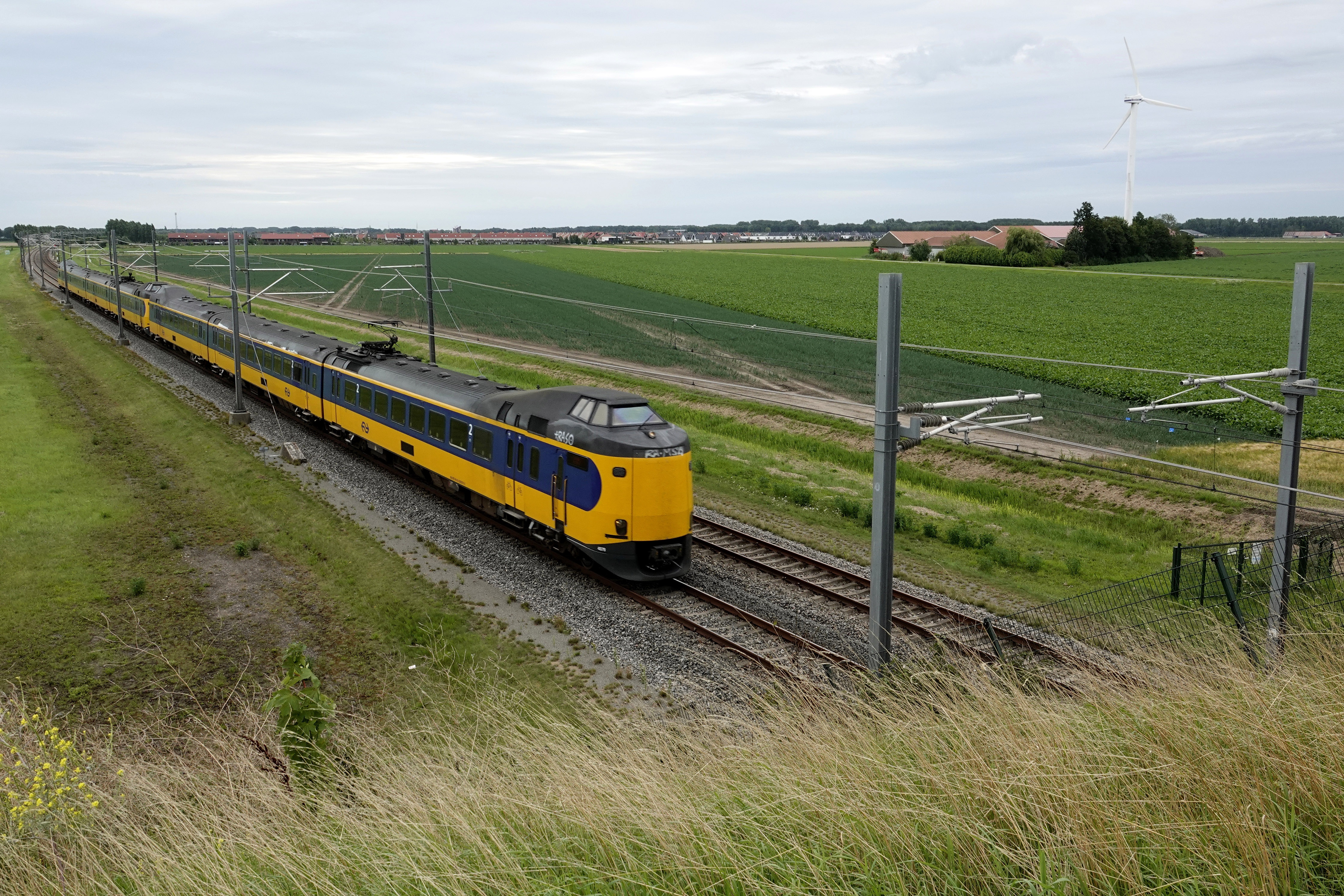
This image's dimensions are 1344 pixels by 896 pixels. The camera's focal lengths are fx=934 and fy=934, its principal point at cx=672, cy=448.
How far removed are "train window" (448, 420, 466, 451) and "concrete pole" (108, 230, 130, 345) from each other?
36.4 m

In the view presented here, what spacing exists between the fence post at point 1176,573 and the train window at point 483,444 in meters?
12.9

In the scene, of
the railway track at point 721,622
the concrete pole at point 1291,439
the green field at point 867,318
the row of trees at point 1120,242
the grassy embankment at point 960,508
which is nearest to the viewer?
the concrete pole at point 1291,439

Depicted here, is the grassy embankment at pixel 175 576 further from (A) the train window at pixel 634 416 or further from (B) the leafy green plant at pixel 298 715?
(B) the leafy green plant at pixel 298 715

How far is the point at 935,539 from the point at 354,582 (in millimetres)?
12425

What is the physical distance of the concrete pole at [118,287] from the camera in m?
49.4

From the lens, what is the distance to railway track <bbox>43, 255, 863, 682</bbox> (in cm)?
1412

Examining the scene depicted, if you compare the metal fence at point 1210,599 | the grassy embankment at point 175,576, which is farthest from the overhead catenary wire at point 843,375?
the grassy embankment at point 175,576

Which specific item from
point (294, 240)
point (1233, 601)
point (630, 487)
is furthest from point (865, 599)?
point (294, 240)

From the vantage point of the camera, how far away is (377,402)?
2491 centimetres

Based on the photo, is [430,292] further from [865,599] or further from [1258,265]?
[1258,265]

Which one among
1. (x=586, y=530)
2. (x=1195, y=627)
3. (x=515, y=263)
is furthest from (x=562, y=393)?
(x=515, y=263)

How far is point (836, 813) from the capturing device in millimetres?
5191

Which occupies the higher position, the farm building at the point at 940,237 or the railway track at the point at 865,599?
the farm building at the point at 940,237

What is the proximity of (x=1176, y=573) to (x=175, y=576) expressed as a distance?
59.5 feet
